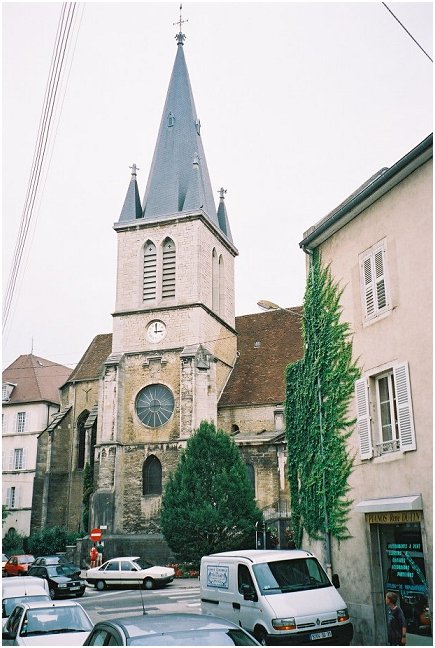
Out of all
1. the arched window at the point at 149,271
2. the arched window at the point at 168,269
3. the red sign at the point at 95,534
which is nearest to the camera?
the red sign at the point at 95,534

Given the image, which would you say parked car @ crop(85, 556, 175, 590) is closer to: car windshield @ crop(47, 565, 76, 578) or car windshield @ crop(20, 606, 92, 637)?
car windshield @ crop(47, 565, 76, 578)

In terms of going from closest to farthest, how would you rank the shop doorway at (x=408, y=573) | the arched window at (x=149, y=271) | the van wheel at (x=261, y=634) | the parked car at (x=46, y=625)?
the parked car at (x=46, y=625) → the van wheel at (x=261, y=634) → the shop doorway at (x=408, y=573) → the arched window at (x=149, y=271)

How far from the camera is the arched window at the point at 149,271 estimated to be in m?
39.3

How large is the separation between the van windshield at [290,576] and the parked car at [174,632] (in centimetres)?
507

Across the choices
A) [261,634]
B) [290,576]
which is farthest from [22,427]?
[261,634]

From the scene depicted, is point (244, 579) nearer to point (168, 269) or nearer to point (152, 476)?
point (152, 476)

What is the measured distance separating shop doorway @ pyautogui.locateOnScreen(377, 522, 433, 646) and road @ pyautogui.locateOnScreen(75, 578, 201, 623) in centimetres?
651

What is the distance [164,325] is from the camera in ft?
125

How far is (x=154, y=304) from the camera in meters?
38.9

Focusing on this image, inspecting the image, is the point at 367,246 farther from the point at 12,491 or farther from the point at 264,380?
the point at 12,491

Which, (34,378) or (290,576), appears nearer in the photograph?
(290,576)

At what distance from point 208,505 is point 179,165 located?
878 inches

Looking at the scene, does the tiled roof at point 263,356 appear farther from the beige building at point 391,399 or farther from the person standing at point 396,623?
the person standing at point 396,623

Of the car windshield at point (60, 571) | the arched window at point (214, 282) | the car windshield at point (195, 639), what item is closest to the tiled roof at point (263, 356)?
the arched window at point (214, 282)
